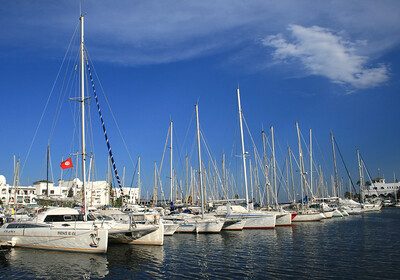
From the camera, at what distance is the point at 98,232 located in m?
21.7

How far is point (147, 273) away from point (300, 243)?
588 inches

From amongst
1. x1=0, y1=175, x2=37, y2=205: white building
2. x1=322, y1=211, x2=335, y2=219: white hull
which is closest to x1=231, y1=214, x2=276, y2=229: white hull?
x1=322, y1=211, x2=335, y2=219: white hull

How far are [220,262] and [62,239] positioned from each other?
11.4 metres

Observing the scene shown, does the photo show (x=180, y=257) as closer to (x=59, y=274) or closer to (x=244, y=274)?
(x=244, y=274)

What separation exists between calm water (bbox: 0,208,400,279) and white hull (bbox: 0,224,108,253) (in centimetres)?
52

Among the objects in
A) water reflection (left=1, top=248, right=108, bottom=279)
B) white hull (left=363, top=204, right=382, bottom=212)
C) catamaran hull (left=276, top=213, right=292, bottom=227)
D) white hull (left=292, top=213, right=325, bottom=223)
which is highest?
water reflection (left=1, top=248, right=108, bottom=279)

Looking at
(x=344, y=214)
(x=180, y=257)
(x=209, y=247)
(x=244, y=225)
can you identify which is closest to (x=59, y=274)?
(x=180, y=257)

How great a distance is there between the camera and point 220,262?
64.3 ft

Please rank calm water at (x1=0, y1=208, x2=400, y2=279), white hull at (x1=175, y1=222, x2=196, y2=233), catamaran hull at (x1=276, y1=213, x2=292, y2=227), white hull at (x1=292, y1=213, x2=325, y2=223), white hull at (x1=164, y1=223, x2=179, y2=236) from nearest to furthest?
calm water at (x1=0, y1=208, x2=400, y2=279) < white hull at (x1=164, y1=223, x2=179, y2=236) < white hull at (x1=175, y1=222, x2=196, y2=233) < catamaran hull at (x1=276, y1=213, x2=292, y2=227) < white hull at (x1=292, y1=213, x2=325, y2=223)

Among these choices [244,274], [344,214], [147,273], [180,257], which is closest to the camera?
[244,274]

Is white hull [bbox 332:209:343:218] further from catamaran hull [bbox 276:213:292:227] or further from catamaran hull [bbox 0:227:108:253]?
catamaran hull [bbox 0:227:108:253]

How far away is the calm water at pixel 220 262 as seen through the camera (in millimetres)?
16656

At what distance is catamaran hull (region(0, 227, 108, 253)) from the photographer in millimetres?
21688

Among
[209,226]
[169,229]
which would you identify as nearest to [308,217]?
[209,226]
